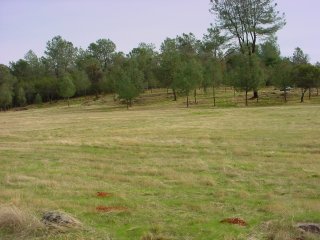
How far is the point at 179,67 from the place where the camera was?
84875mm

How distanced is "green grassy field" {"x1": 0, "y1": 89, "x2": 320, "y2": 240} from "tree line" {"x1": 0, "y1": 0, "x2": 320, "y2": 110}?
42.1 m

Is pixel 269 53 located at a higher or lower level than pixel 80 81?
higher

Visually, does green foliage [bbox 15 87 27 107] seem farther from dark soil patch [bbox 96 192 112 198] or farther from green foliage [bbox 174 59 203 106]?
dark soil patch [bbox 96 192 112 198]

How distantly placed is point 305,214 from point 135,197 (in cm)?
584

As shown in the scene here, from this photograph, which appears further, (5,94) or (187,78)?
(5,94)

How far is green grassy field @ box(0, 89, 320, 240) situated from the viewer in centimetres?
1205

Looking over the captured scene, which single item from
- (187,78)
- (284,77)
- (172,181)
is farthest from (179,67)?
(172,181)

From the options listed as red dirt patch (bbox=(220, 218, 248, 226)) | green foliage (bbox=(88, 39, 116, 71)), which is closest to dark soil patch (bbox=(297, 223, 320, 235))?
red dirt patch (bbox=(220, 218, 248, 226))

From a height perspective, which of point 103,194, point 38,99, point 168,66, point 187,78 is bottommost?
point 103,194

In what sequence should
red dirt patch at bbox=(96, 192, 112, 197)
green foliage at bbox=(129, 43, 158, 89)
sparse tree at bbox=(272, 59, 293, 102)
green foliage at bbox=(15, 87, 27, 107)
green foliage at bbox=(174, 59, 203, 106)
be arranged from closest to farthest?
red dirt patch at bbox=(96, 192, 112, 197), sparse tree at bbox=(272, 59, 293, 102), green foliage at bbox=(174, 59, 203, 106), green foliage at bbox=(129, 43, 158, 89), green foliage at bbox=(15, 87, 27, 107)

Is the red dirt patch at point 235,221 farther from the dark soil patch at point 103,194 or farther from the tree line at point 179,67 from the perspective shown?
the tree line at point 179,67

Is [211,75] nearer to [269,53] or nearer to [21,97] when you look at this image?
[269,53]

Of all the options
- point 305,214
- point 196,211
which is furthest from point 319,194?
point 196,211

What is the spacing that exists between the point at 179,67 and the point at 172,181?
6742cm
